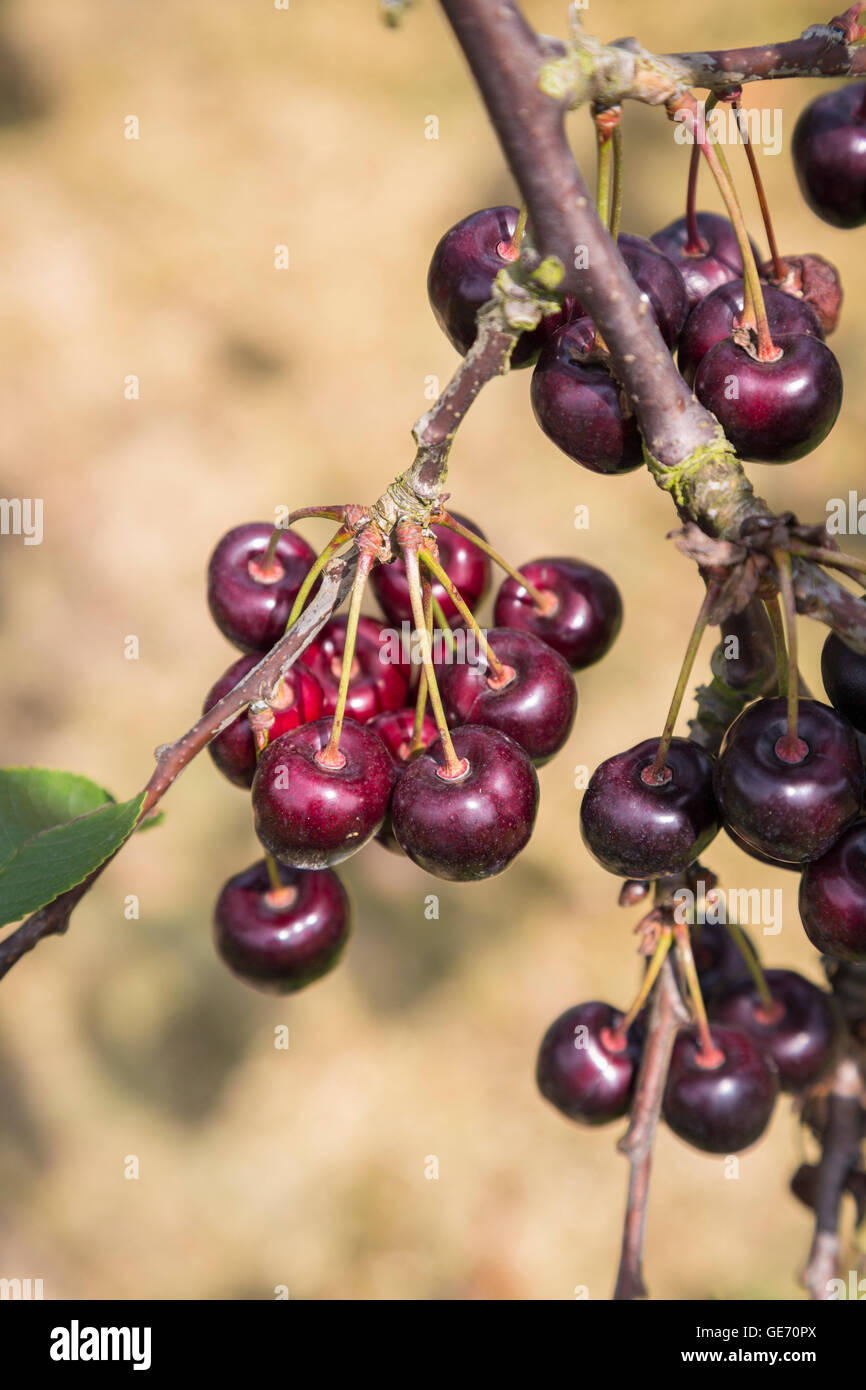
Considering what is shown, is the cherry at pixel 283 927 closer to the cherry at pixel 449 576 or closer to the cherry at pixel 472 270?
the cherry at pixel 449 576

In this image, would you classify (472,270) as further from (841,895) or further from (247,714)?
(841,895)

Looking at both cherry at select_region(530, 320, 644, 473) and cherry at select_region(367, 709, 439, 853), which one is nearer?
cherry at select_region(530, 320, 644, 473)

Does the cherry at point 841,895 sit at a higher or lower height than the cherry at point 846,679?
lower

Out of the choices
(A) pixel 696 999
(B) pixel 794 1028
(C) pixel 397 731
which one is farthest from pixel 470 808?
(B) pixel 794 1028

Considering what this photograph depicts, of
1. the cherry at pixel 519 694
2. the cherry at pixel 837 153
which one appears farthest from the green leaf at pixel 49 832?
the cherry at pixel 837 153

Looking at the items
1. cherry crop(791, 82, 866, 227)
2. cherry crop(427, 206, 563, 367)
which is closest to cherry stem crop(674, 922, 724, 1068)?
cherry crop(427, 206, 563, 367)

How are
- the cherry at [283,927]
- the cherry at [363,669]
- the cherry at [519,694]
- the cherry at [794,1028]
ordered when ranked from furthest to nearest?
the cherry at [794,1028], the cherry at [283,927], the cherry at [363,669], the cherry at [519,694]

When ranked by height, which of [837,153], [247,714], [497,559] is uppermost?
[837,153]

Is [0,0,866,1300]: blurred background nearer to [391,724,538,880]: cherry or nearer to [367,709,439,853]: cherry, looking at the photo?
[367,709,439,853]: cherry
